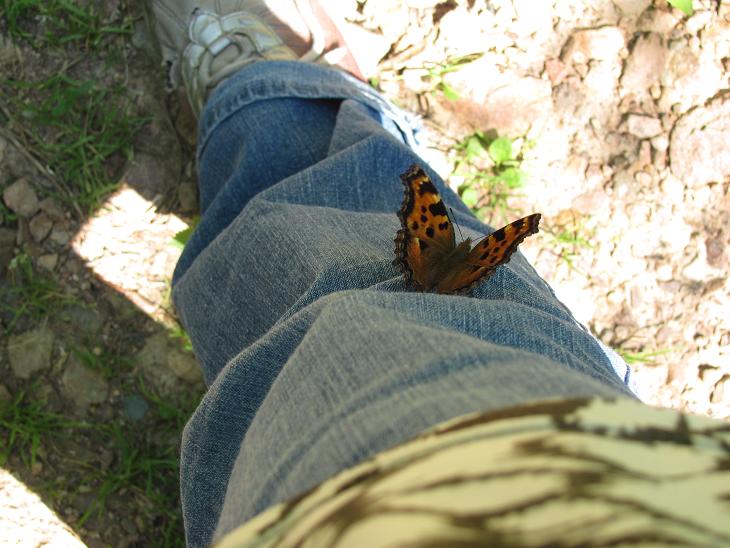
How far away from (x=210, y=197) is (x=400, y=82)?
668 mm

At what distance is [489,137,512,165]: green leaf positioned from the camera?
6.14 ft

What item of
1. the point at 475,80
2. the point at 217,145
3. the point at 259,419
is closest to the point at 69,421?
the point at 217,145

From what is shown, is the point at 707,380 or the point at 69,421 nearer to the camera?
the point at 69,421

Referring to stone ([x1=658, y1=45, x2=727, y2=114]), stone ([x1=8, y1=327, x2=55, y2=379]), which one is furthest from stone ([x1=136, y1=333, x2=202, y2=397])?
stone ([x1=658, y1=45, x2=727, y2=114])

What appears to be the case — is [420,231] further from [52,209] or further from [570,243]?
[52,209]

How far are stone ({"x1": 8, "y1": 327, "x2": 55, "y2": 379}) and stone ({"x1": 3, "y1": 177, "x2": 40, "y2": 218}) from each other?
32 centimetres

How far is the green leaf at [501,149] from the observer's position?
187 centimetres

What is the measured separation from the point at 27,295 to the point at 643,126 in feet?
5.79

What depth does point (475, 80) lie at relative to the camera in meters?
1.90

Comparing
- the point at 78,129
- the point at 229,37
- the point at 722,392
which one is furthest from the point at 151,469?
the point at 722,392

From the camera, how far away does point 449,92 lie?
1893mm

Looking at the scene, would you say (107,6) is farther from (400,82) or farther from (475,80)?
(475,80)

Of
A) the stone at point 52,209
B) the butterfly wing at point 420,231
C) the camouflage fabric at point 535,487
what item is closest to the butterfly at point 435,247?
the butterfly wing at point 420,231

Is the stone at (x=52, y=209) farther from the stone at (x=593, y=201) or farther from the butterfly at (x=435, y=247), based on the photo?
the stone at (x=593, y=201)
